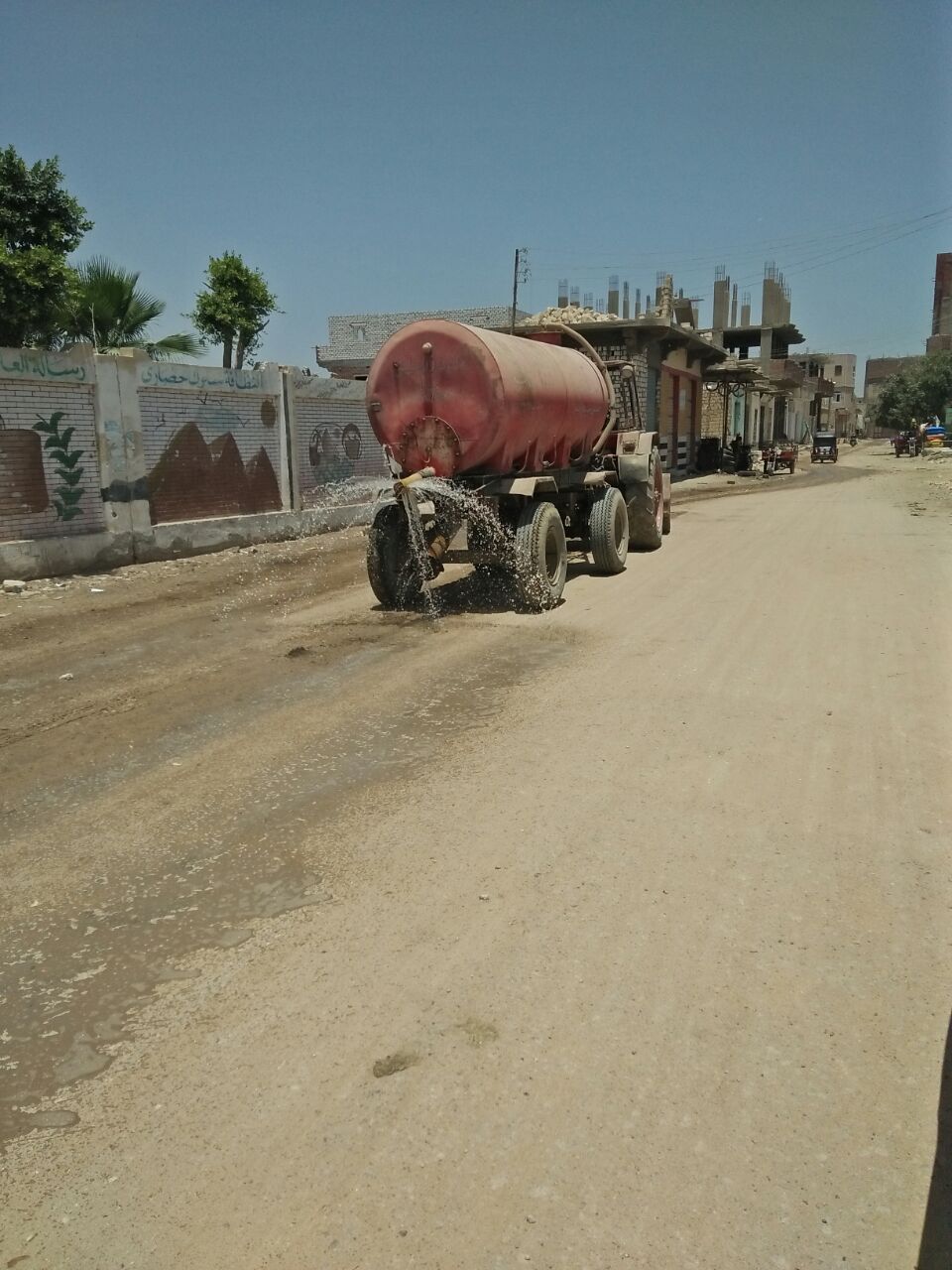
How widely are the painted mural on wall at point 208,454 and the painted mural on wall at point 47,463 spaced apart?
1.02 meters

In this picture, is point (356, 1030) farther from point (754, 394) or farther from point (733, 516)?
point (754, 394)

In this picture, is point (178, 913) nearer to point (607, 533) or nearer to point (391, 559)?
point (391, 559)

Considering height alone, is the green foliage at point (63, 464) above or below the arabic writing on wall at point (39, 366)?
below

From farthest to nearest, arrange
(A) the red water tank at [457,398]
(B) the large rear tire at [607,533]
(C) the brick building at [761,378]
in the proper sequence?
(C) the brick building at [761,378], (B) the large rear tire at [607,533], (A) the red water tank at [457,398]

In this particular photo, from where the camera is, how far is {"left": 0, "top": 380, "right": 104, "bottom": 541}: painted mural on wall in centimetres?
1091

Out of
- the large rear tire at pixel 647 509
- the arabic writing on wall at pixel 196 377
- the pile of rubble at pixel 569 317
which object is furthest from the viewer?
the pile of rubble at pixel 569 317

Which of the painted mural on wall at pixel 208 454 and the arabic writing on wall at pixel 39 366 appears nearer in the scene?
the arabic writing on wall at pixel 39 366

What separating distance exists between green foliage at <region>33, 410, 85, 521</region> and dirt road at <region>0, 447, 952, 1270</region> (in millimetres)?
5419

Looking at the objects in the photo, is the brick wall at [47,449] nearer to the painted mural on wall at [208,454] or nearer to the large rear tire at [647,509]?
the painted mural on wall at [208,454]

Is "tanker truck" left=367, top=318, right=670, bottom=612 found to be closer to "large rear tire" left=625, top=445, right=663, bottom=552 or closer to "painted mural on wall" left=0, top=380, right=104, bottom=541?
"large rear tire" left=625, top=445, right=663, bottom=552

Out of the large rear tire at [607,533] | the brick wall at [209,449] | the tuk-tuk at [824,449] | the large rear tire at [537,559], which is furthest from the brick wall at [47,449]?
the tuk-tuk at [824,449]

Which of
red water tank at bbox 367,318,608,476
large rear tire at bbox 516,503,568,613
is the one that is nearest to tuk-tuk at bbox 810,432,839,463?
red water tank at bbox 367,318,608,476

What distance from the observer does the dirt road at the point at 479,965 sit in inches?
89.0

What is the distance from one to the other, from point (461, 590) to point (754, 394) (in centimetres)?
4602
